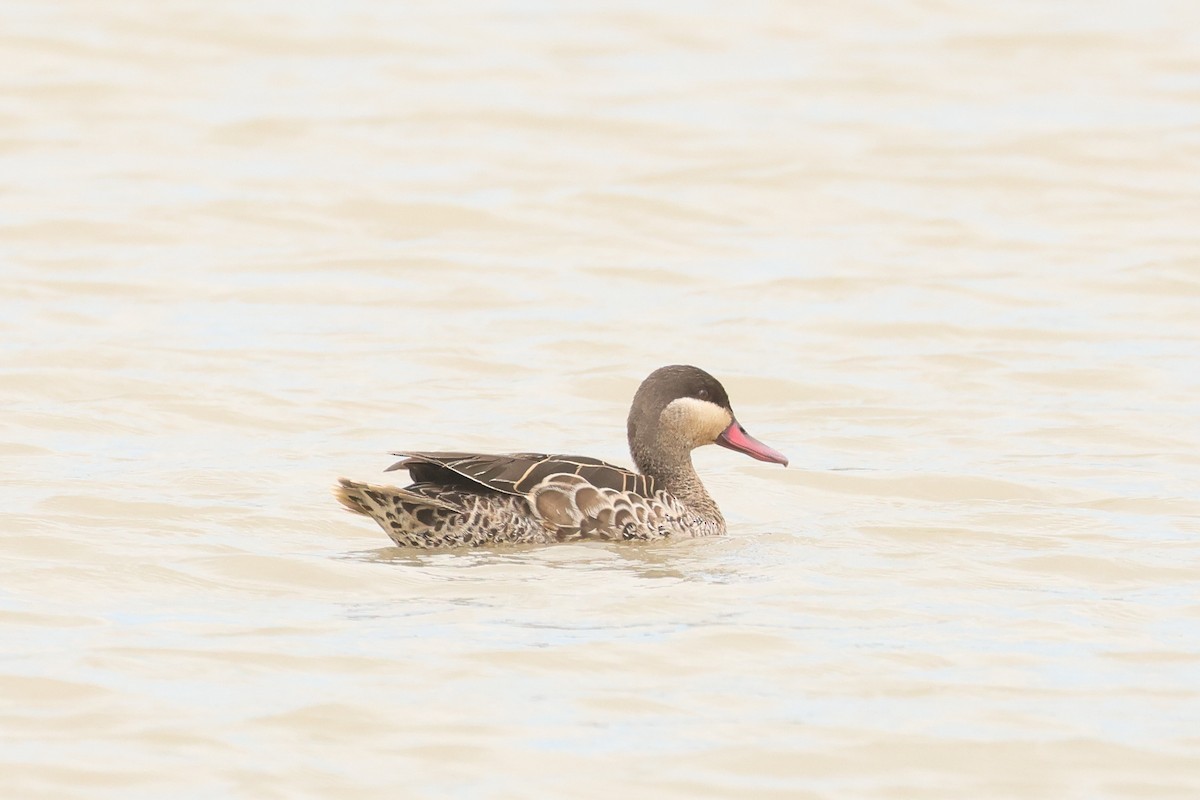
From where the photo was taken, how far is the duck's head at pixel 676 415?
11305 mm

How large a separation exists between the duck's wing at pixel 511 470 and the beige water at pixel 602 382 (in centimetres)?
35

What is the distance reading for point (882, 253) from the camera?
18891mm

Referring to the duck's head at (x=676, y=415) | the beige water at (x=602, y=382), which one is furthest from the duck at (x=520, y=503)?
the duck's head at (x=676, y=415)

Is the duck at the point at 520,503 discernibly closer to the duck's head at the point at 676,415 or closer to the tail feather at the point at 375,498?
the tail feather at the point at 375,498

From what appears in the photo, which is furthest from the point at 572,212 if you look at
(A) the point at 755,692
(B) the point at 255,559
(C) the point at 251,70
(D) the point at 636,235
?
(A) the point at 755,692

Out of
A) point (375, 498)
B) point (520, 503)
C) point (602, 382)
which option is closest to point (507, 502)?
point (520, 503)

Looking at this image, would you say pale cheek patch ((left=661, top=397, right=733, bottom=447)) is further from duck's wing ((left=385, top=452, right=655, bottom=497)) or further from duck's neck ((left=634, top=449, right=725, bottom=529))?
duck's wing ((left=385, top=452, right=655, bottom=497))

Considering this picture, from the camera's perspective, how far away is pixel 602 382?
1490 cm

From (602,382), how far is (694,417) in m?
3.62

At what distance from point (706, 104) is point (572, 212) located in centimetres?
465

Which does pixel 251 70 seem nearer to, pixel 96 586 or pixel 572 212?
pixel 572 212

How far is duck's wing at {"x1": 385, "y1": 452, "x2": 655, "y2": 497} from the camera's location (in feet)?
34.1

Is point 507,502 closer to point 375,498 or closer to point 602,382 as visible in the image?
point 375,498

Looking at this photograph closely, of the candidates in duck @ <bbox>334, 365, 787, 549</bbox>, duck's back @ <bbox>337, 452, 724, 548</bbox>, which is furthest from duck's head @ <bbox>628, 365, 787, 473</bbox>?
duck's back @ <bbox>337, 452, 724, 548</bbox>
